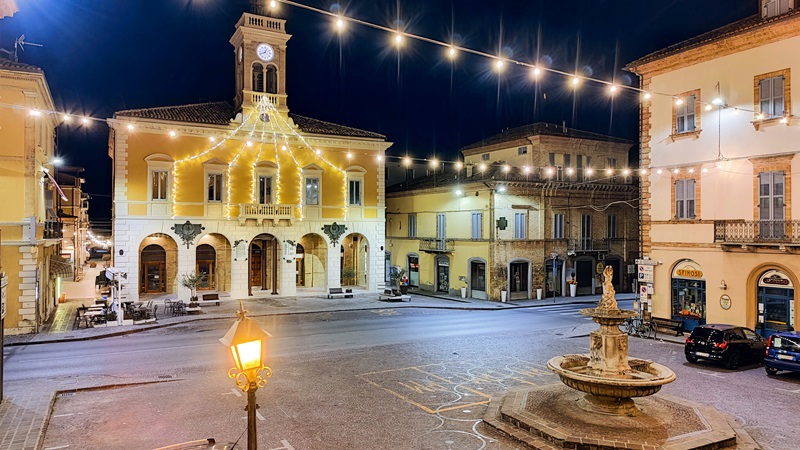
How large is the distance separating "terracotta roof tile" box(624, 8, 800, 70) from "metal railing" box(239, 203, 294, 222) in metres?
19.9

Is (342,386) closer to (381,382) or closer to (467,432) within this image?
(381,382)

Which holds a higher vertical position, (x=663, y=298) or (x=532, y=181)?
(x=532, y=181)

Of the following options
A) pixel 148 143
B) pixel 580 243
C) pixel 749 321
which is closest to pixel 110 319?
pixel 148 143

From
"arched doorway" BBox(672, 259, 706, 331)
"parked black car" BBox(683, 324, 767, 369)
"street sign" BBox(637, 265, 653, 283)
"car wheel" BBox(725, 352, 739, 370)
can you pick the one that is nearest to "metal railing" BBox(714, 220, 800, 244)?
"arched doorway" BBox(672, 259, 706, 331)

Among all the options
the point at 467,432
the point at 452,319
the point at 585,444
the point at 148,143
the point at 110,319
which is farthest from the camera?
the point at 148,143

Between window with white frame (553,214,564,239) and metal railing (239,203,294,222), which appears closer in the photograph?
metal railing (239,203,294,222)

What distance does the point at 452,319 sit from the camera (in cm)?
2688

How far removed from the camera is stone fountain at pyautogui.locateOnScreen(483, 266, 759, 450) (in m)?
10.0

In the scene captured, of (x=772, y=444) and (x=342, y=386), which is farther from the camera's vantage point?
(x=342, y=386)

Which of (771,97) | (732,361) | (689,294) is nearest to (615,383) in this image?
(732,361)

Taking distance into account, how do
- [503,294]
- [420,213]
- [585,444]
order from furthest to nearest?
1. [420,213]
2. [503,294]
3. [585,444]

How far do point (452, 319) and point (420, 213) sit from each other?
1510 centimetres

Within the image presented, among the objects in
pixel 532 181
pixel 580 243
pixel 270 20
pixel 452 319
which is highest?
pixel 270 20

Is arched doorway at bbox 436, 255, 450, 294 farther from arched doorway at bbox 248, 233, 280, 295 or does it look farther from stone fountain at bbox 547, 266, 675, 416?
stone fountain at bbox 547, 266, 675, 416
